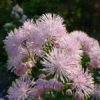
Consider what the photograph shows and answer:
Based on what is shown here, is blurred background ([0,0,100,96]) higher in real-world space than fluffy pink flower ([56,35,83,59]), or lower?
higher

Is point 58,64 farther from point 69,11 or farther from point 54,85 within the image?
point 69,11

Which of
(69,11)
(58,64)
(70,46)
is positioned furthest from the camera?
(69,11)

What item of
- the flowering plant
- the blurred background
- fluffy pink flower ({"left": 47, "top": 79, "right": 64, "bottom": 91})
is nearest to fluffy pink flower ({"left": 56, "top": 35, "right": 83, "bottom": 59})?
the flowering plant

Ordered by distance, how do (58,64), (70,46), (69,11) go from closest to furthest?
(58,64)
(70,46)
(69,11)

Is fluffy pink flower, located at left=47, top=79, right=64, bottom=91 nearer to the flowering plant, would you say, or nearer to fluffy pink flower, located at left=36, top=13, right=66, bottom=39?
the flowering plant

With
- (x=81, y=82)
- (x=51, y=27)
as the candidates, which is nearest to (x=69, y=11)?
(x=51, y=27)

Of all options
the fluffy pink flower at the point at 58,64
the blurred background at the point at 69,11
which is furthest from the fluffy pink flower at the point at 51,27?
the blurred background at the point at 69,11

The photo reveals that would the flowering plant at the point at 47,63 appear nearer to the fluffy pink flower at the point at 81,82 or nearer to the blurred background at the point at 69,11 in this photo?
the fluffy pink flower at the point at 81,82

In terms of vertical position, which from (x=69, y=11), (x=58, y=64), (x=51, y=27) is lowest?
(x=58, y=64)

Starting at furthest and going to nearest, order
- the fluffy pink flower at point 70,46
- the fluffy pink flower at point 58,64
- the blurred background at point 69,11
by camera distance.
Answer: the blurred background at point 69,11
the fluffy pink flower at point 70,46
the fluffy pink flower at point 58,64
